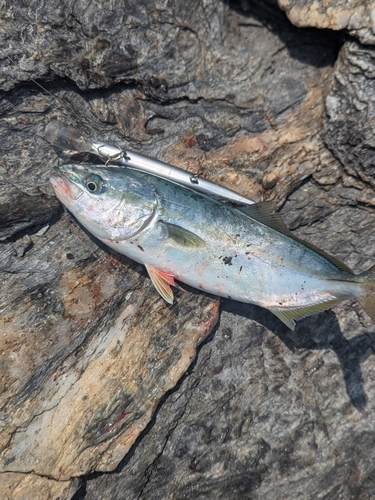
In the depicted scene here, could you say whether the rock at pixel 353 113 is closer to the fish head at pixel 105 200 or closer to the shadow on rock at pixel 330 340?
the shadow on rock at pixel 330 340

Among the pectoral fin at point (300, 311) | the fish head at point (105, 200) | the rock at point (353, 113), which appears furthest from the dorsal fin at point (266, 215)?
the rock at point (353, 113)

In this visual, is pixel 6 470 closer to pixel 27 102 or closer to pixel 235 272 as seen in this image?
pixel 235 272

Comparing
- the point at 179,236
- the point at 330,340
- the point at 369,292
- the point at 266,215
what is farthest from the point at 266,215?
the point at 330,340

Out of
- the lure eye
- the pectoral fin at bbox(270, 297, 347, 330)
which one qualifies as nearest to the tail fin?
the pectoral fin at bbox(270, 297, 347, 330)

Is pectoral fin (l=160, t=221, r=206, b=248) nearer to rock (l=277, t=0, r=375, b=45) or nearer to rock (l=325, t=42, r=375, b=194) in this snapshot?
rock (l=325, t=42, r=375, b=194)

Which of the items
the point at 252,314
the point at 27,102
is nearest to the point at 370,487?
the point at 252,314
